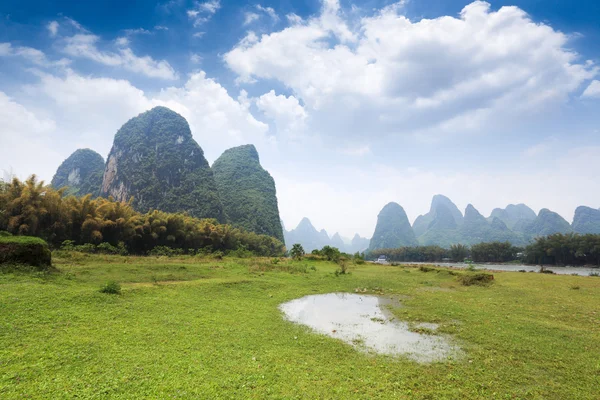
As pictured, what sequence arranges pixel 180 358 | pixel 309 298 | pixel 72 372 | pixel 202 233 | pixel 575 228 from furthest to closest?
pixel 575 228 → pixel 202 233 → pixel 309 298 → pixel 180 358 → pixel 72 372

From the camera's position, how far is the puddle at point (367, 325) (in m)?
8.22

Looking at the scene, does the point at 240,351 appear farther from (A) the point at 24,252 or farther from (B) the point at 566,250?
(B) the point at 566,250

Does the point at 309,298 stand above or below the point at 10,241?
below

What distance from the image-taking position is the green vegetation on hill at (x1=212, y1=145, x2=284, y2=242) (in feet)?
363

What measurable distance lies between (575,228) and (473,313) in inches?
8151

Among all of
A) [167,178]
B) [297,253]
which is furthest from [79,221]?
[167,178]

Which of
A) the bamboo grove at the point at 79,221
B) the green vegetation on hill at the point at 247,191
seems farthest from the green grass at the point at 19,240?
the green vegetation on hill at the point at 247,191

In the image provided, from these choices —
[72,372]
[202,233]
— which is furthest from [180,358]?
[202,233]

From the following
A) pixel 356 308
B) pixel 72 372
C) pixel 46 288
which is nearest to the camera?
pixel 72 372

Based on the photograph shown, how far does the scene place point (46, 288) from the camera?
1027 centimetres

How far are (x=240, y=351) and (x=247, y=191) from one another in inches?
4889

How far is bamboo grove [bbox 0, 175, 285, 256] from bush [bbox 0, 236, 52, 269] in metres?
9.72

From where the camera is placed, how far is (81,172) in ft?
411

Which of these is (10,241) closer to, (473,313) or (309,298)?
(309,298)
